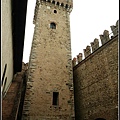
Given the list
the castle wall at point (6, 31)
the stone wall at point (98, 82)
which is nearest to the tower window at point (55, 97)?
the stone wall at point (98, 82)

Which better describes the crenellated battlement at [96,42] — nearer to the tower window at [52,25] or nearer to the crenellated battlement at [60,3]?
the tower window at [52,25]

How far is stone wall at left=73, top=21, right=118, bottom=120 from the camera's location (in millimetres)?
8719

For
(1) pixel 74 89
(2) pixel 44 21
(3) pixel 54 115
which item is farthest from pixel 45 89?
(2) pixel 44 21

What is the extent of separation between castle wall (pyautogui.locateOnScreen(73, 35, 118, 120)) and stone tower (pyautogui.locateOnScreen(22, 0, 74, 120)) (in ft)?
3.08

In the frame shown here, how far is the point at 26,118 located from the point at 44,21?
8173 millimetres

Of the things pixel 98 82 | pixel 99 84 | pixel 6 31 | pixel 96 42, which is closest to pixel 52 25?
pixel 96 42

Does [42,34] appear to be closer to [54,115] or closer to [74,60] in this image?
[74,60]

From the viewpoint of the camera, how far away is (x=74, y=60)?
14.3 metres

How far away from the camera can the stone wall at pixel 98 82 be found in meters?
8.72

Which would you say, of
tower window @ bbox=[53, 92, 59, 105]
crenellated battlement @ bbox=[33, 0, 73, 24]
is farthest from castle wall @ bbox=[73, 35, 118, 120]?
crenellated battlement @ bbox=[33, 0, 73, 24]

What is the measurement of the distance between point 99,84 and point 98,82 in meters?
0.18

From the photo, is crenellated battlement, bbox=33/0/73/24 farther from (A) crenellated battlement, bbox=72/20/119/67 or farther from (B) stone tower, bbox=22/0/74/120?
(A) crenellated battlement, bbox=72/20/119/67

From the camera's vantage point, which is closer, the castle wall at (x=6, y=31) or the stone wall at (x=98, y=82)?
the castle wall at (x=6, y=31)

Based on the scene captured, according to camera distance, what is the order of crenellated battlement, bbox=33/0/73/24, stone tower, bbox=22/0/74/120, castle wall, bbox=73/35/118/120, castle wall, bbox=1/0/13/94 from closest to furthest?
castle wall, bbox=1/0/13/94 → castle wall, bbox=73/35/118/120 → stone tower, bbox=22/0/74/120 → crenellated battlement, bbox=33/0/73/24
